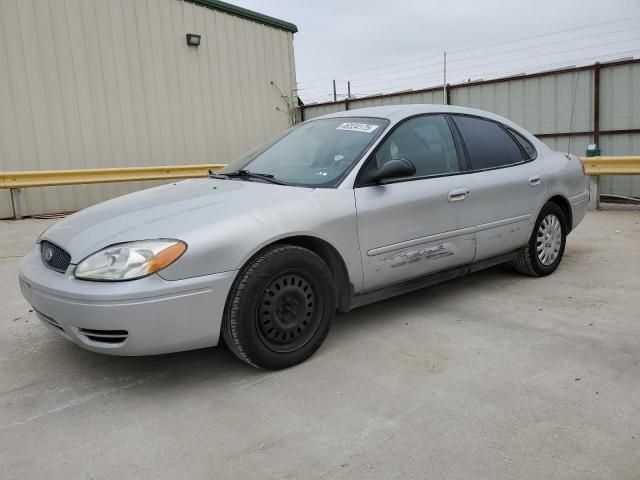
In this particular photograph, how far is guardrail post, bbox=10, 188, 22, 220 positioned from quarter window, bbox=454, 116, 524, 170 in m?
7.32

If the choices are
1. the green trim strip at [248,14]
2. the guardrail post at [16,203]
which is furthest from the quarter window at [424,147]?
the green trim strip at [248,14]

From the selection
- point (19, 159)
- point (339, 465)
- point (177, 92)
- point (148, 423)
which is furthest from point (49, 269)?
point (177, 92)

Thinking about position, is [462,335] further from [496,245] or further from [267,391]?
[267,391]

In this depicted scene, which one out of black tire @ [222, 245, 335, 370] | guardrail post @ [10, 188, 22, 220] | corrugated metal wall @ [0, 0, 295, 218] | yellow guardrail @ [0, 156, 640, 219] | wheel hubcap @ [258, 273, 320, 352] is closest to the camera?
black tire @ [222, 245, 335, 370]

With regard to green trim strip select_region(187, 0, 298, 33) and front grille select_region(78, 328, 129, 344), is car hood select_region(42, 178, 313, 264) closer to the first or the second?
front grille select_region(78, 328, 129, 344)

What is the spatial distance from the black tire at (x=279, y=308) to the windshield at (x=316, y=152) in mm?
597

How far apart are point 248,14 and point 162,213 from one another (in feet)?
36.0

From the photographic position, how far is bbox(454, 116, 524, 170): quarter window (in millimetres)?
4293

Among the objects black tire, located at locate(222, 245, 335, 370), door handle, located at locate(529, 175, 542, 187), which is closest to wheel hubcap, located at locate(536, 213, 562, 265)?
door handle, located at locate(529, 175, 542, 187)

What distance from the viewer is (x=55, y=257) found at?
306 centimetres

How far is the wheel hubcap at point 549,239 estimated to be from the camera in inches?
189

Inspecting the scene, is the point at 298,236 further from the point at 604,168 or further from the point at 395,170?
the point at 604,168

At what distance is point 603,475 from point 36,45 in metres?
10.3

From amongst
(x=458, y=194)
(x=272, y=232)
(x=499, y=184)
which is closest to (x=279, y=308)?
(x=272, y=232)
